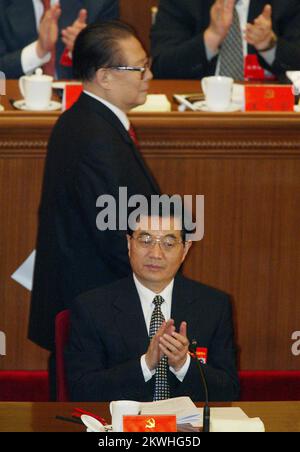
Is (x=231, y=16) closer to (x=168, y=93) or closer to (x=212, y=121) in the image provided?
(x=168, y=93)

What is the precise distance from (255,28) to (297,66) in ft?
0.93

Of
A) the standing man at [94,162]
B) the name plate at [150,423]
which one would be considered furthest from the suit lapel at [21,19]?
the name plate at [150,423]

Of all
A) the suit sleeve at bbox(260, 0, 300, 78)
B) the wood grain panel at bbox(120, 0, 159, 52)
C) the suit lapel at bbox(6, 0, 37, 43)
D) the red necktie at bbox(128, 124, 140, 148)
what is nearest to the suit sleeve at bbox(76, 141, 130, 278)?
the red necktie at bbox(128, 124, 140, 148)

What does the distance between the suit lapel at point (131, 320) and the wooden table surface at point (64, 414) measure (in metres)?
0.38

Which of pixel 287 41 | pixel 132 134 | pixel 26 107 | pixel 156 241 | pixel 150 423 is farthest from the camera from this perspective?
pixel 287 41

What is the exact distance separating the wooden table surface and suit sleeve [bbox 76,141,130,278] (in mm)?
800

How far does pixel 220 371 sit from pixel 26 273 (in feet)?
4.07

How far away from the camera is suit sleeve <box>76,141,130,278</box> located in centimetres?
372

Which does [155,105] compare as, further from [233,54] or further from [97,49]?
[233,54]

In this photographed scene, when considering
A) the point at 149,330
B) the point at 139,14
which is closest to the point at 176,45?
the point at 139,14

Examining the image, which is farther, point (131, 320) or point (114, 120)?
point (114, 120)

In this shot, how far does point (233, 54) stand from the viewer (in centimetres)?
532
